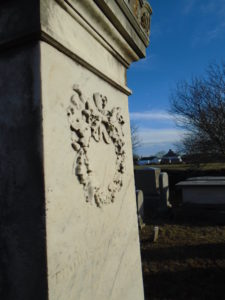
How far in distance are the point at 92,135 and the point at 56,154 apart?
284 millimetres

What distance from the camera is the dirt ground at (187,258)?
302cm

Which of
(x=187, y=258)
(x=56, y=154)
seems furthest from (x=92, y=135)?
(x=187, y=258)

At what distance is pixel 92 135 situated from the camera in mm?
1086

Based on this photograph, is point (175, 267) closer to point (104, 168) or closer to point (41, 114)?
point (104, 168)

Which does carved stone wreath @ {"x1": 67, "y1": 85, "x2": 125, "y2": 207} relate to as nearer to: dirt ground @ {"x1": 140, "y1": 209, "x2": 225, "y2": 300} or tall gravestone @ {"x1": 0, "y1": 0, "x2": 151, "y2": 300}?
tall gravestone @ {"x1": 0, "y1": 0, "x2": 151, "y2": 300}

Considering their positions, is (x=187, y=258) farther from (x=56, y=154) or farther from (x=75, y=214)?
(x=56, y=154)

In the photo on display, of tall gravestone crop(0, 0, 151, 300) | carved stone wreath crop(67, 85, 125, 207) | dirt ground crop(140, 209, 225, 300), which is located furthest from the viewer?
dirt ground crop(140, 209, 225, 300)

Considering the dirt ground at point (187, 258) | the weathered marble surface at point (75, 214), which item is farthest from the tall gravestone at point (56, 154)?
the dirt ground at point (187, 258)

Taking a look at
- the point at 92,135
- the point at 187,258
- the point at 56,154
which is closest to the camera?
the point at 56,154

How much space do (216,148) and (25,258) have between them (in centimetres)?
1022

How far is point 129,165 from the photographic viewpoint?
151 cm

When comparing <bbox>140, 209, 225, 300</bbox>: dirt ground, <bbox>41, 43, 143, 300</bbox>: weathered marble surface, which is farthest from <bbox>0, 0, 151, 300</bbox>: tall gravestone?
<bbox>140, 209, 225, 300</bbox>: dirt ground

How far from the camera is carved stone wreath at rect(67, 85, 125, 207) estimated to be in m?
0.96

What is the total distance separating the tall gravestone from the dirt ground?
91.2 inches
